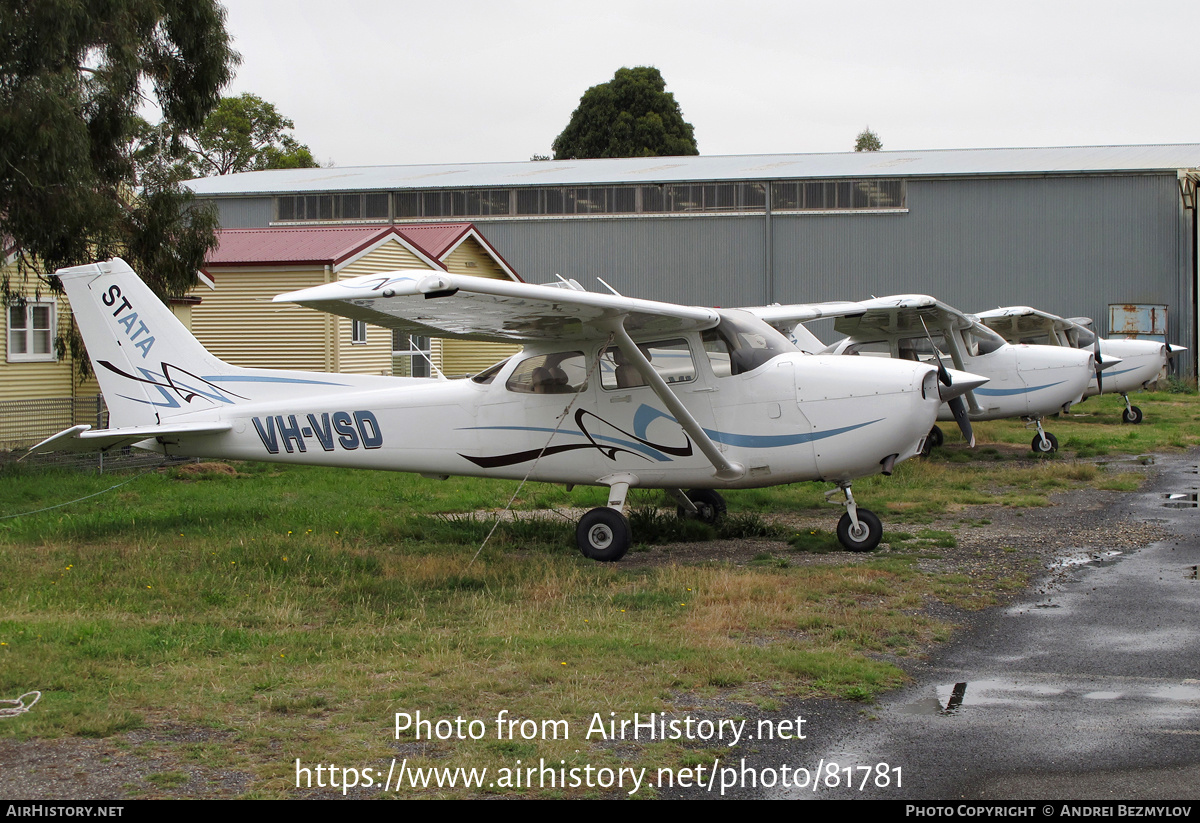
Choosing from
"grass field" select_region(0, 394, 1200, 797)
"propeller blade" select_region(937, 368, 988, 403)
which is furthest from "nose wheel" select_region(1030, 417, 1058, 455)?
"propeller blade" select_region(937, 368, 988, 403)

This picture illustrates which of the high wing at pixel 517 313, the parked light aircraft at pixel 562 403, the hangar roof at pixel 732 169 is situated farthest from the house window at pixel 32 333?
the hangar roof at pixel 732 169

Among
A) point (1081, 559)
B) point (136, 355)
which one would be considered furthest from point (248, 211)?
point (1081, 559)

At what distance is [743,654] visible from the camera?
248 inches

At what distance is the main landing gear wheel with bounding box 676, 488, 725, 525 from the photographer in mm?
11422

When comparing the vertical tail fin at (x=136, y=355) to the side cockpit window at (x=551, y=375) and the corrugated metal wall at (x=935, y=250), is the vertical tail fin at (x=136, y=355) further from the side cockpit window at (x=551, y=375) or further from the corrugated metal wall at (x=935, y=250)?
the corrugated metal wall at (x=935, y=250)

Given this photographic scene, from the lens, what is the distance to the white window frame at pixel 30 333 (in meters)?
19.8

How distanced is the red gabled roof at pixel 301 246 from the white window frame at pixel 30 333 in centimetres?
314

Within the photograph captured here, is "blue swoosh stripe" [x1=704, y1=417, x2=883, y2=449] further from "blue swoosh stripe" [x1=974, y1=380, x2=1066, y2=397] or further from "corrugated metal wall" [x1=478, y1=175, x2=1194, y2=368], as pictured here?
"corrugated metal wall" [x1=478, y1=175, x2=1194, y2=368]

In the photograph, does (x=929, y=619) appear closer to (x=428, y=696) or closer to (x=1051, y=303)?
(x=428, y=696)

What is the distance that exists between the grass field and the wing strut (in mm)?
969

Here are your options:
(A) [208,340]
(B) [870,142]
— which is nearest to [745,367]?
(A) [208,340]

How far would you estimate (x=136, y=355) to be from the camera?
35.4 ft

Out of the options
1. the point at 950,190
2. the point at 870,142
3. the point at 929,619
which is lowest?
the point at 929,619
